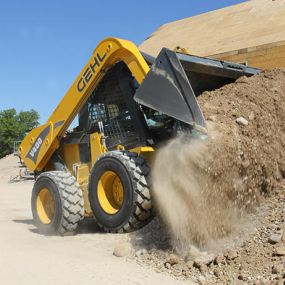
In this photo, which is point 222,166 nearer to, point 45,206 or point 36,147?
point 45,206

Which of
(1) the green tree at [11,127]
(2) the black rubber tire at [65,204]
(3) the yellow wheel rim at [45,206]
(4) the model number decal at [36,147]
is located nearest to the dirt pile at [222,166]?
(2) the black rubber tire at [65,204]

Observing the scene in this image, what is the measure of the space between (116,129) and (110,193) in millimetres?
821

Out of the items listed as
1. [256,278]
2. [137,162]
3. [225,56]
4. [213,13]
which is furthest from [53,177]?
[213,13]

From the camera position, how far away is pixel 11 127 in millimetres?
48656

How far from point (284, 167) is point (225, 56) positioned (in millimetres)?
1974

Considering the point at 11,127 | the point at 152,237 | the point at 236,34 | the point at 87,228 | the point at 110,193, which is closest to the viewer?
the point at 152,237

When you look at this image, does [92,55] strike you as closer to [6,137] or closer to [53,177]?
[53,177]

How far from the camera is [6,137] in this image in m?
48.7

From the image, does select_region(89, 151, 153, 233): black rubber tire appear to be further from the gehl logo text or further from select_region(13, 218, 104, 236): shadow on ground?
the gehl logo text

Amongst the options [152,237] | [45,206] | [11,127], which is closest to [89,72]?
[45,206]

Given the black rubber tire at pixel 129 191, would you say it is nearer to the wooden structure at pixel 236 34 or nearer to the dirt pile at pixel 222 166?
the dirt pile at pixel 222 166

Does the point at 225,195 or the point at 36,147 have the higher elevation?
the point at 36,147

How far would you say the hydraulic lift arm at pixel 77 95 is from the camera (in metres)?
5.54

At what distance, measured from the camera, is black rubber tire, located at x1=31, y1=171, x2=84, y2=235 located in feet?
19.4
